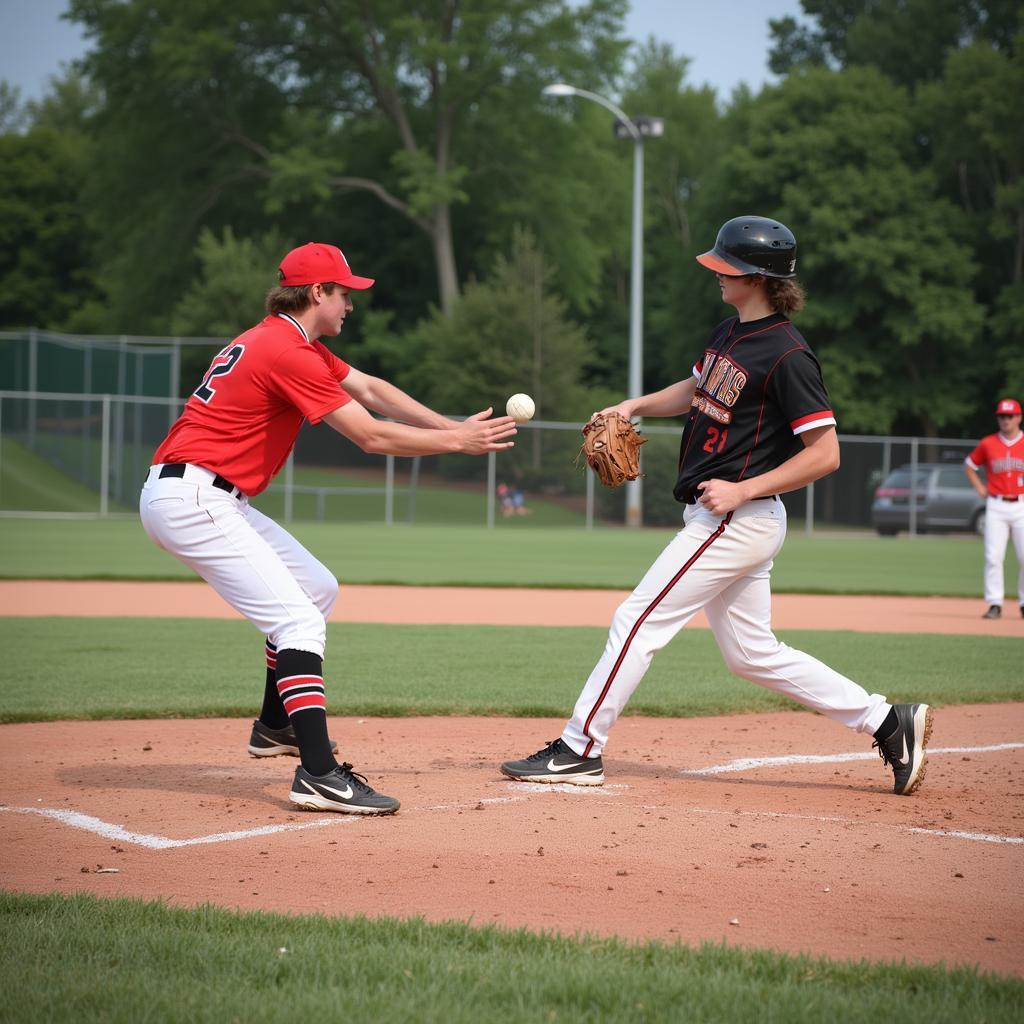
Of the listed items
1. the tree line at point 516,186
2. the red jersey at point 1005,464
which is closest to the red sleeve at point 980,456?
the red jersey at point 1005,464

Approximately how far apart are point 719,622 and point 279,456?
1.95 metres

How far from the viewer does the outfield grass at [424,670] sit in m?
7.83

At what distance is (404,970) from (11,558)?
17.0m

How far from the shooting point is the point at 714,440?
214 inches

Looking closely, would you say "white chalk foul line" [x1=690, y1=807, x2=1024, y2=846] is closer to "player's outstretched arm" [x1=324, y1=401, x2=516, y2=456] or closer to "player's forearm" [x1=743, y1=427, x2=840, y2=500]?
"player's forearm" [x1=743, y1=427, x2=840, y2=500]

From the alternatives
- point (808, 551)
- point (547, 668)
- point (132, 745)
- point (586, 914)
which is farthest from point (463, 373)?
point (586, 914)

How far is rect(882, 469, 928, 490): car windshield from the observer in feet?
106

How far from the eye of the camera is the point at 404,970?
3295 mm

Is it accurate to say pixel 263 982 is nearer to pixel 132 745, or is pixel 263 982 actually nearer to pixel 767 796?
pixel 767 796

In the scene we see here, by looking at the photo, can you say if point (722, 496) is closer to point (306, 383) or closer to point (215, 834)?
point (306, 383)

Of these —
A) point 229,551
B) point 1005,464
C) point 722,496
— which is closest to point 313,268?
point 229,551

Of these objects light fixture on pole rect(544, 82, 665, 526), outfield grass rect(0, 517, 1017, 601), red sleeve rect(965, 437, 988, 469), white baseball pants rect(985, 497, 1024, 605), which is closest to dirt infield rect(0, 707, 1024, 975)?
white baseball pants rect(985, 497, 1024, 605)

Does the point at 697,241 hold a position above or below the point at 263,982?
above

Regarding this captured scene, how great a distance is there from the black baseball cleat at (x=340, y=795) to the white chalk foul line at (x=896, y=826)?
3.95 feet
